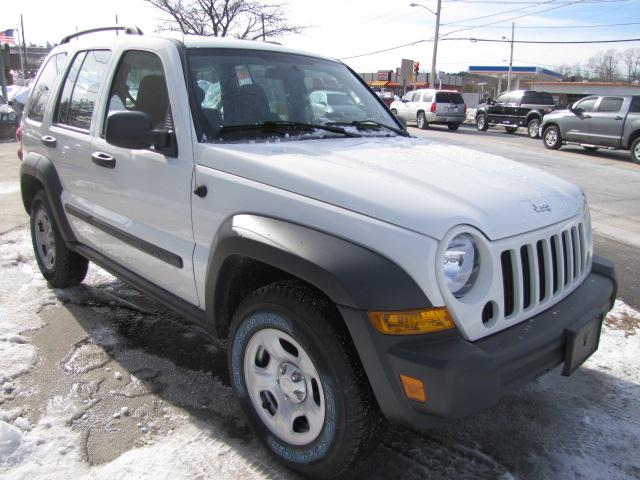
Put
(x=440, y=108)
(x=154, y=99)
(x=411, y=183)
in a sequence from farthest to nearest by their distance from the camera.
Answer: (x=440, y=108)
(x=154, y=99)
(x=411, y=183)

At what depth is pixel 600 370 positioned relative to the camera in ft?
11.3

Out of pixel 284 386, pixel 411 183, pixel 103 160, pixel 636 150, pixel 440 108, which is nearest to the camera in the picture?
pixel 411 183

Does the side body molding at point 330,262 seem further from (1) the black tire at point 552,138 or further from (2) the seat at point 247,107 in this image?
(1) the black tire at point 552,138

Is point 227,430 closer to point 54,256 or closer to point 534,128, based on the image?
point 54,256

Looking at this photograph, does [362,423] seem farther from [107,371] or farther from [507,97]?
[507,97]

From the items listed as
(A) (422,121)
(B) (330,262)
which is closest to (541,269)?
(B) (330,262)

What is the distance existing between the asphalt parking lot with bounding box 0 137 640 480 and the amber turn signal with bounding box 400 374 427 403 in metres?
0.46

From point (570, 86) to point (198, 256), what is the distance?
60215 millimetres

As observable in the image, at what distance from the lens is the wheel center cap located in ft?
7.69

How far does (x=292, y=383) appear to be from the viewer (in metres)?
2.38

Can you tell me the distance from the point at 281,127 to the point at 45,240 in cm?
272

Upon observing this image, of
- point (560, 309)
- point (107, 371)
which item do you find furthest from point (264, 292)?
point (107, 371)

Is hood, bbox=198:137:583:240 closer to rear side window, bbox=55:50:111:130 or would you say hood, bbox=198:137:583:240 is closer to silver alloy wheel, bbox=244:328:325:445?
silver alloy wheel, bbox=244:328:325:445

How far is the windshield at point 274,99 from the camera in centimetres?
290
